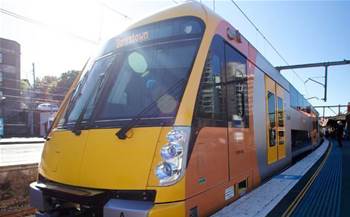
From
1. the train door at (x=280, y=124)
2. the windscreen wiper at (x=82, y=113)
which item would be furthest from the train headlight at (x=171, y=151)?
the train door at (x=280, y=124)

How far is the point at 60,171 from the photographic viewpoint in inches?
155

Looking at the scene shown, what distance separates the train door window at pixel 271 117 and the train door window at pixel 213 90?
304cm

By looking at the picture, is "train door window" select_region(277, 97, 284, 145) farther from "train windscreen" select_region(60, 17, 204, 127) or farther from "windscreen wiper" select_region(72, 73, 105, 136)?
"windscreen wiper" select_region(72, 73, 105, 136)

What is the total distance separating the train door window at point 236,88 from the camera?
182 inches

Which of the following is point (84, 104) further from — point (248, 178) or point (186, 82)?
point (248, 178)

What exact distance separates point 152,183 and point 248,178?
2434 mm

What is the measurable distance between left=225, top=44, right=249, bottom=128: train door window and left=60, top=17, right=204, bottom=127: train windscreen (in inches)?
35.4

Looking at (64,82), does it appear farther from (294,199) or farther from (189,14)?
(189,14)

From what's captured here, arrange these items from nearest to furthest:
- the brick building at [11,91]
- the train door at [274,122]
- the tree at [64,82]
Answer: the train door at [274,122]
the brick building at [11,91]
the tree at [64,82]

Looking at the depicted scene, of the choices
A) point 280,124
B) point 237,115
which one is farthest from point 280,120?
point 237,115

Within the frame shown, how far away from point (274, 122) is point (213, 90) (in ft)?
13.3

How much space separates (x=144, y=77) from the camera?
12.9 feet

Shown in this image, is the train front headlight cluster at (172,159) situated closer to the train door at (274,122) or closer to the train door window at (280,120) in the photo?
the train door at (274,122)

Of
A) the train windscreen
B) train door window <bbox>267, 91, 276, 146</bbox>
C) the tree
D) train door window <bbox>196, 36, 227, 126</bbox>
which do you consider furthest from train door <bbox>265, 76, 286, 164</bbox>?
the tree
